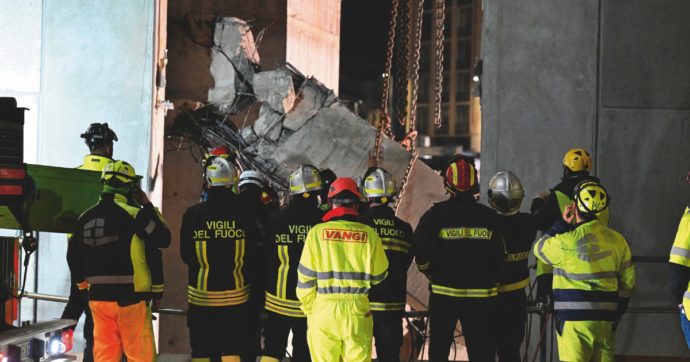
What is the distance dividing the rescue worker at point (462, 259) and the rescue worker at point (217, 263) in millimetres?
1522

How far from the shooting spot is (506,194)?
25.2 feet

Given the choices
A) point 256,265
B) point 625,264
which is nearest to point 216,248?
point 256,265

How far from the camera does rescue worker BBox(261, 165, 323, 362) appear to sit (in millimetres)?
7238

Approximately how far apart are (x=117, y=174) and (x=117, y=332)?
1.26 meters

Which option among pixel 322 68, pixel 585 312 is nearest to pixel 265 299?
pixel 585 312

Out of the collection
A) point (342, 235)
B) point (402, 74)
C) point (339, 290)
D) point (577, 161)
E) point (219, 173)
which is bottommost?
point (339, 290)

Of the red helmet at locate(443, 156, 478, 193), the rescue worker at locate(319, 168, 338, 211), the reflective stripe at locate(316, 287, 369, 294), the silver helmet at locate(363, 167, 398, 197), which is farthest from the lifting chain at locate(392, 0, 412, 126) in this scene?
the reflective stripe at locate(316, 287, 369, 294)

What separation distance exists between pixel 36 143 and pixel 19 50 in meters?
1.12

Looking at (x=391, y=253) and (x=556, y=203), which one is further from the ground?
(x=556, y=203)

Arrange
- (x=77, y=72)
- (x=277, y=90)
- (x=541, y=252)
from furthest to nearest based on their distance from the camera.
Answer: (x=277, y=90), (x=77, y=72), (x=541, y=252)

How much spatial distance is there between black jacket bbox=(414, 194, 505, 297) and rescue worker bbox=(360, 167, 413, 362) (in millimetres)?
236

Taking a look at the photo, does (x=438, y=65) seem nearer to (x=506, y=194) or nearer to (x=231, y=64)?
(x=506, y=194)

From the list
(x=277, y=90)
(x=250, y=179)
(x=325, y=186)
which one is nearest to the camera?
(x=250, y=179)

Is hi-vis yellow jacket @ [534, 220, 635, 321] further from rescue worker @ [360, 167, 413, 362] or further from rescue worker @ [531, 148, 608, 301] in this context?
rescue worker @ [360, 167, 413, 362]
